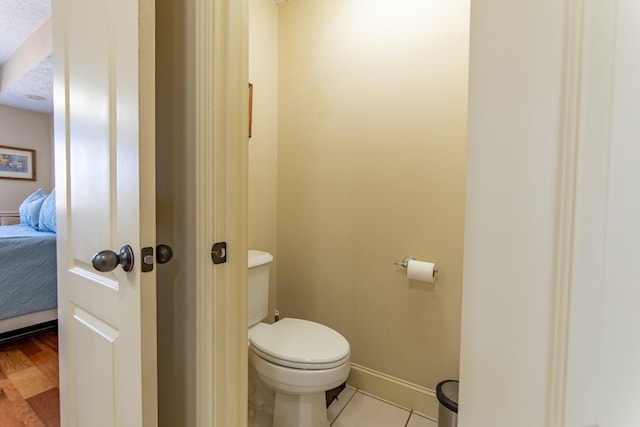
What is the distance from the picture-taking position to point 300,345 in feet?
4.02

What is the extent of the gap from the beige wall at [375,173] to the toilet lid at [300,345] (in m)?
0.40

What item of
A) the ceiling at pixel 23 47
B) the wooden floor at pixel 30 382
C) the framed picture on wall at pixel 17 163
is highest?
the ceiling at pixel 23 47

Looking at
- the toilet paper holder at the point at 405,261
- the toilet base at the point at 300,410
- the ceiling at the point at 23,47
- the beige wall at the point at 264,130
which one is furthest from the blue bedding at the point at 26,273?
the toilet paper holder at the point at 405,261

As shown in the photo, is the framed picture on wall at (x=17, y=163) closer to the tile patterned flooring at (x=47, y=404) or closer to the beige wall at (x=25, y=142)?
the beige wall at (x=25, y=142)

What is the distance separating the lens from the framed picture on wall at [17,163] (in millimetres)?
3662

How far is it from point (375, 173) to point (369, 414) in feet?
4.15

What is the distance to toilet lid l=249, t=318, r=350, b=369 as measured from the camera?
1124mm

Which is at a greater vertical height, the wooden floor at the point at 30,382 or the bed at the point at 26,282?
the bed at the point at 26,282

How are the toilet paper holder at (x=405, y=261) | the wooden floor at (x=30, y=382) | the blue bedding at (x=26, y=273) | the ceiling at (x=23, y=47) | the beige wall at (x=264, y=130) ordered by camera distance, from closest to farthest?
the wooden floor at (x=30, y=382)
the toilet paper holder at (x=405, y=261)
the beige wall at (x=264, y=130)
the blue bedding at (x=26, y=273)
the ceiling at (x=23, y=47)

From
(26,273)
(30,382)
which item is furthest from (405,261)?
(26,273)

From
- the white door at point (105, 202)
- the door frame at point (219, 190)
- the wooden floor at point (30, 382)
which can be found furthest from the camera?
the wooden floor at point (30, 382)

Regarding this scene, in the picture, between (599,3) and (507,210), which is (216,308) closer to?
(507,210)

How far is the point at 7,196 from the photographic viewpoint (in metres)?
3.73

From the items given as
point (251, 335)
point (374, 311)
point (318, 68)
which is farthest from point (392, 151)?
point (251, 335)
